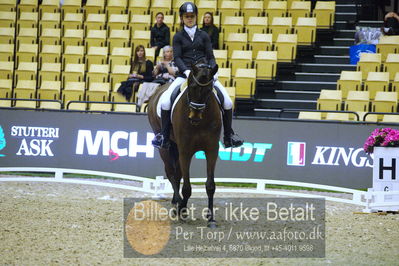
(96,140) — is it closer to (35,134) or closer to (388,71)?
(35,134)

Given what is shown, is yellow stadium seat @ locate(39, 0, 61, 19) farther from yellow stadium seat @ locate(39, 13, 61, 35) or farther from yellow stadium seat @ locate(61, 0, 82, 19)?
yellow stadium seat @ locate(39, 13, 61, 35)

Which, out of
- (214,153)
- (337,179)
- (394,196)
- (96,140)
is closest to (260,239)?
(214,153)

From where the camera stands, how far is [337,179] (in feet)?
48.4

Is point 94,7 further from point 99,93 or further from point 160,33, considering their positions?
point 99,93

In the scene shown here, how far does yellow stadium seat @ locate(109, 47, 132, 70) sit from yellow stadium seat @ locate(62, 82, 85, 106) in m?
1.21

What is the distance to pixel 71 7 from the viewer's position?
21812mm

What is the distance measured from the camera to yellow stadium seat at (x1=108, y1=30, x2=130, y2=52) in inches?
779

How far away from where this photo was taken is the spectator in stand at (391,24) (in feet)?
60.5

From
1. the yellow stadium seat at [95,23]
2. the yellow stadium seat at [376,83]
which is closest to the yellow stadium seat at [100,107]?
the yellow stadium seat at [95,23]

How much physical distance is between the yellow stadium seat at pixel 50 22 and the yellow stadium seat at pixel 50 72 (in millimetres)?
2307

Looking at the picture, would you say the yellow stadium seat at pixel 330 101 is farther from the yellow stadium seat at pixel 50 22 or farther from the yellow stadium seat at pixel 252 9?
the yellow stadium seat at pixel 50 22

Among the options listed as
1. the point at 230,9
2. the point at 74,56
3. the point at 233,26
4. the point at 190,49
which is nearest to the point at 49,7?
the point at 74,56

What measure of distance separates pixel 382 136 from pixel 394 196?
110 centimetres

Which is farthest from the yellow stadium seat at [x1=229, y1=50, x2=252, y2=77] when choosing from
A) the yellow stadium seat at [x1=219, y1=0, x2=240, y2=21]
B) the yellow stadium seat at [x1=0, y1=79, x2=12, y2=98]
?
the yellow stadium seat at [x1=0, y1=79, x2=12, y2=98]
